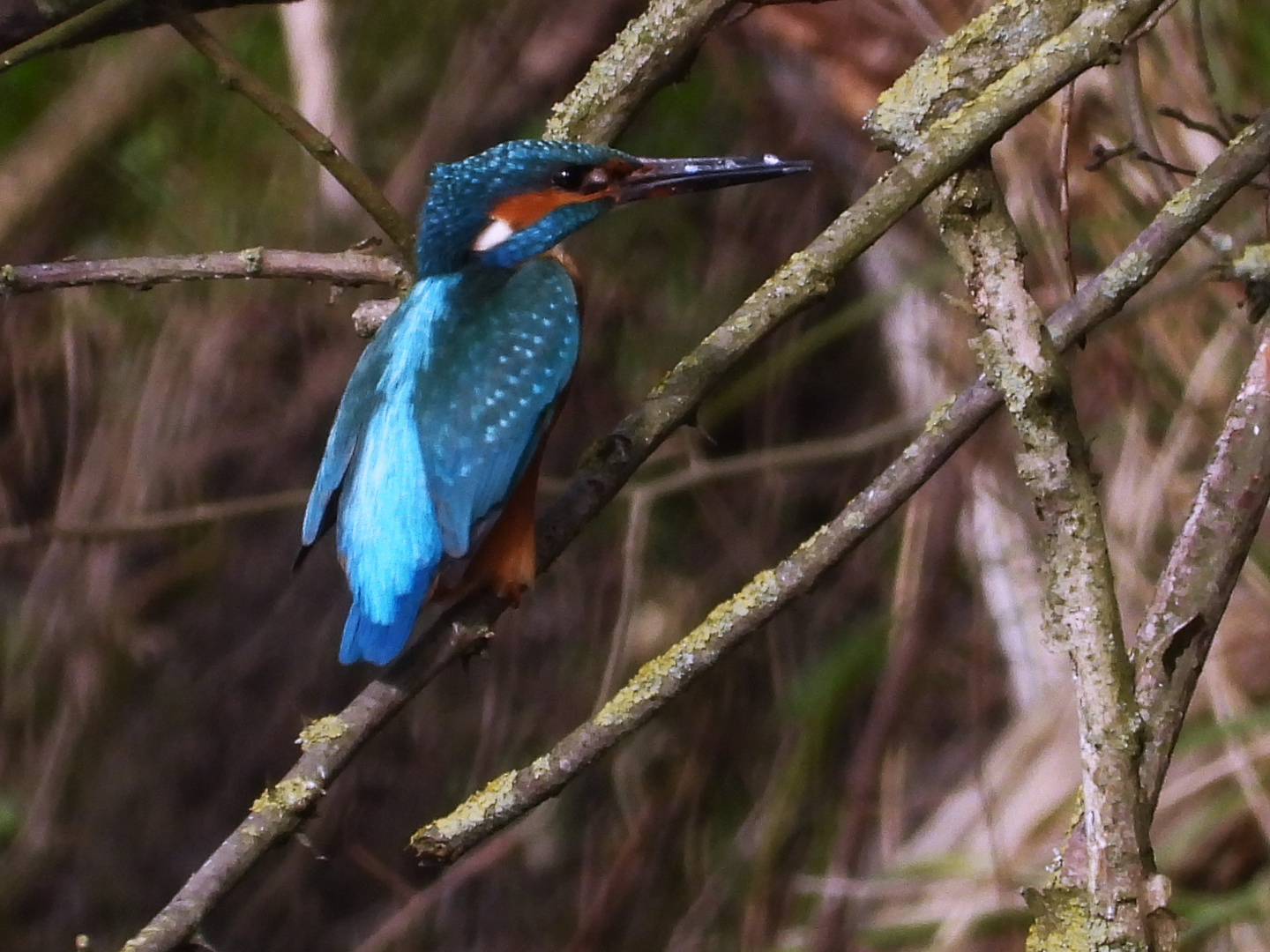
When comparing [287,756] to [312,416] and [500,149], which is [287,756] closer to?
[312,416]

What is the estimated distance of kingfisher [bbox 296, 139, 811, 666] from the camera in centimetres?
168

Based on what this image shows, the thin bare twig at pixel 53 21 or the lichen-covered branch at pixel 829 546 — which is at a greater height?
the thin bare twig at pixel 53 21

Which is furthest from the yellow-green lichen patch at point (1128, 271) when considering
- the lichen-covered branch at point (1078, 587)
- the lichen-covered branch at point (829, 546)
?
the lichen-covered branch at point (1078, 587)

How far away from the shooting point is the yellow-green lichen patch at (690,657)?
4.12 ft

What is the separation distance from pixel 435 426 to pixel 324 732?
0.56m

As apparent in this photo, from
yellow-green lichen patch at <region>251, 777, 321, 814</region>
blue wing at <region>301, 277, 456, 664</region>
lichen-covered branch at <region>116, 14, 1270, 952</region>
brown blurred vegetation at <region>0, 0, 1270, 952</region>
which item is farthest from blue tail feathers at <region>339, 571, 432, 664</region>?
brown blurred vegetation at <region>0, 0, 1270, 952</region>

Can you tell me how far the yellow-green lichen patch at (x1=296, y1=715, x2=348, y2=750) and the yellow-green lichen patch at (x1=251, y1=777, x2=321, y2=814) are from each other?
7cm

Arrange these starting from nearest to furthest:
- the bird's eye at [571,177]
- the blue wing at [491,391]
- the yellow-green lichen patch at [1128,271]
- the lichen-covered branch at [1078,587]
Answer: the lichen-covered branch at [1078,587], the yellow-green lichen patch at [1128,271], the blue wing at [491,391], the bird's eye at [571,177]

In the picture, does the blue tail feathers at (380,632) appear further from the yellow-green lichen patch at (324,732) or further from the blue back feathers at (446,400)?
the yellow-green lichen patch at (324,732)

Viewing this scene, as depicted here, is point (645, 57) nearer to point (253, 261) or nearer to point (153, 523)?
point (253, 261)

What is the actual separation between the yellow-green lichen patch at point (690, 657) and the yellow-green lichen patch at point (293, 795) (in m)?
0.25

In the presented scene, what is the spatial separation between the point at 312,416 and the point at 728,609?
2.39 meters

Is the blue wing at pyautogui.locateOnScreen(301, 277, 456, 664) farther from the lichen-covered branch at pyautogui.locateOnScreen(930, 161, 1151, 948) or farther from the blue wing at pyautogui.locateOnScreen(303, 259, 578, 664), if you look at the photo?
the lichen-covered branch at pyautogui.locateOnScreen(930, 161, 1151, 948)

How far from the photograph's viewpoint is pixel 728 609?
1.30 m
